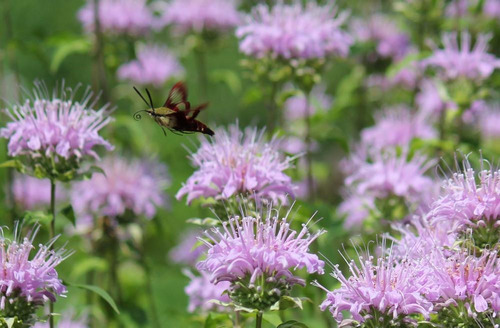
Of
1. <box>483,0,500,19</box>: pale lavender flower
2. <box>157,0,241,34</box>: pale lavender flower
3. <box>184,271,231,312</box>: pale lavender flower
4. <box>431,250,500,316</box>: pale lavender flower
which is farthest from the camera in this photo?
<box>483,0,500,19</box>: pale lavender flower

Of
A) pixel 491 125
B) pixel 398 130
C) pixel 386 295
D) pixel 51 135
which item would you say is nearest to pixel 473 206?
pixel 386 295

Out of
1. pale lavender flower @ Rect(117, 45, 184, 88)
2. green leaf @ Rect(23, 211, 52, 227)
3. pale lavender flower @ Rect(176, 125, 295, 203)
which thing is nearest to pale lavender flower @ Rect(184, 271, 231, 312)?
pale lavender flower @ Rect(176, 125, 295, 203)

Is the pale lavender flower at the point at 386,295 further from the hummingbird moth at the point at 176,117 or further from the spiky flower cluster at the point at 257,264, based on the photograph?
the hummingbird moth at the point at 176,117

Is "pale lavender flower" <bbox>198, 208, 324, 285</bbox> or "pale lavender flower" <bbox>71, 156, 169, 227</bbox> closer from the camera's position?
"pale lavender flower" <bbox>198, 208, 324, 285</bbox>

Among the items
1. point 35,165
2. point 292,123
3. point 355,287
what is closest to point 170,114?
point 35,165

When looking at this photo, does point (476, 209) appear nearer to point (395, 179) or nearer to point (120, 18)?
point (395, 179)

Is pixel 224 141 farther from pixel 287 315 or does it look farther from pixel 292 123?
pixel 292 123

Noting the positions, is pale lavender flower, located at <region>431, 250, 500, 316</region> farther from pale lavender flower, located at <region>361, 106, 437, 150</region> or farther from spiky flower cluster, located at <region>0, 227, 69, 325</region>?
pale lavender flower, located at <region>361, 106, 437, 150</region>
